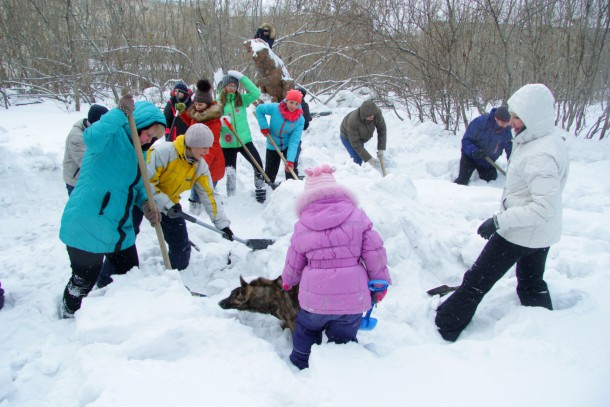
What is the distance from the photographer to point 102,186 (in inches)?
99.8

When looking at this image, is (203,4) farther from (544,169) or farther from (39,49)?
(544,169)

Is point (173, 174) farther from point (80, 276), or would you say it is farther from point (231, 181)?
point (231, 181)

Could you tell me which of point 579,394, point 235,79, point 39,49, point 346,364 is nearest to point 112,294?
point 346,364

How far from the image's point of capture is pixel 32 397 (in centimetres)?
195

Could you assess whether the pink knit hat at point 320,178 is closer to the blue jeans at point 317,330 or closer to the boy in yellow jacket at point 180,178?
the blue jeans at point 317,330

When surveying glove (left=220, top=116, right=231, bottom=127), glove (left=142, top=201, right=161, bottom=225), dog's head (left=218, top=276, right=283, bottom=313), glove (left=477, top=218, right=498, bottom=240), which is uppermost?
glove (left=220, top=116, right=231, bottom=127)

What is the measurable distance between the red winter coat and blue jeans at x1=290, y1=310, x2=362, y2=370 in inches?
119

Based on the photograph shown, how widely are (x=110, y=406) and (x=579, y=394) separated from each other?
2189mm

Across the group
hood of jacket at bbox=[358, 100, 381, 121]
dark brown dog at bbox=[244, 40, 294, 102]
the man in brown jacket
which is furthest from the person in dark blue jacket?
dark brown dog at bbox=[244, 40, 294, 102]

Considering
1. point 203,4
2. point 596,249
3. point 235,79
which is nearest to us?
point 596,249

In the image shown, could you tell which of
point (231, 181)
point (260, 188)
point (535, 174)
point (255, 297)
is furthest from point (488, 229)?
point (231, 181)

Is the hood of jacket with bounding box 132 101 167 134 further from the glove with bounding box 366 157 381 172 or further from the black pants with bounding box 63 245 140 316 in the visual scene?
the glove with bounding box 366 157 381 172

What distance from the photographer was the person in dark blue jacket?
19.3ft

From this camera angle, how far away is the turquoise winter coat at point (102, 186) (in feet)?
8.03
